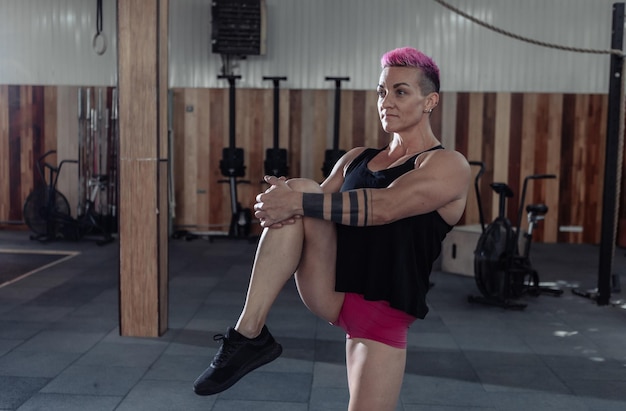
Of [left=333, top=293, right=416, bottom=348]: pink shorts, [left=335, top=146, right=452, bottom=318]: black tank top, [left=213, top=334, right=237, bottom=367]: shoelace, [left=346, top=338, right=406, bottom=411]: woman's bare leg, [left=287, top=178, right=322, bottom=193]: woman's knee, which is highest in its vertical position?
[left=287, top=178, right=322, bottom=193]: woman's knee

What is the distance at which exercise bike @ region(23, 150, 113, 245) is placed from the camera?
25.7 ft

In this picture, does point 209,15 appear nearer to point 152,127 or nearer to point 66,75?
point 66,75

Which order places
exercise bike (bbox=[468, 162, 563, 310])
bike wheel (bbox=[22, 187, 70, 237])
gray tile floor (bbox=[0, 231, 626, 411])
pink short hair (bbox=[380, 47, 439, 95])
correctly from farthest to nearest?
bike wheel (bbox=[22, 187, 70, 237]) → exercise bike (bbox=[468, 162, 563, 310]) → gray tile floor (bbox=[0, 231, 626, 411]) → pink short hair (bbox=[380, 47, 439, 95])

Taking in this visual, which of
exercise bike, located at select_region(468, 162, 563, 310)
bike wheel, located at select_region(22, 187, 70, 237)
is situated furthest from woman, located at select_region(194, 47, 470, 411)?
bike wheel, located at select_region(22, 187, 70, 237)

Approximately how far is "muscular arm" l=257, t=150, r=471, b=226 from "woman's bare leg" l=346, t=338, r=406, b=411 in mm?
384

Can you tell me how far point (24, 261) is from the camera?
6641 millimetres

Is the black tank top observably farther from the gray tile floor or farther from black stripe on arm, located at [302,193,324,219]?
the gray tile floor

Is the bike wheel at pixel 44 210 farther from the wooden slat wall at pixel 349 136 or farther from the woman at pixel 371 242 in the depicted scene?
the woman at pixel 371 242

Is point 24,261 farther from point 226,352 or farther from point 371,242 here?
point 371,242

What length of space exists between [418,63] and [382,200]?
15.0 inches

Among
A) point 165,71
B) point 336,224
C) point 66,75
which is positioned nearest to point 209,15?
point 66,75

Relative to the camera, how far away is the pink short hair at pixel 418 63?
5.69 ft

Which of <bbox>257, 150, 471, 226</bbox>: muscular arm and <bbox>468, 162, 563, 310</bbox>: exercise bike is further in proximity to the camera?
<bbox>468, 162, 563, 310</bbox>: exercise bike

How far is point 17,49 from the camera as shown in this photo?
895 centimetres
